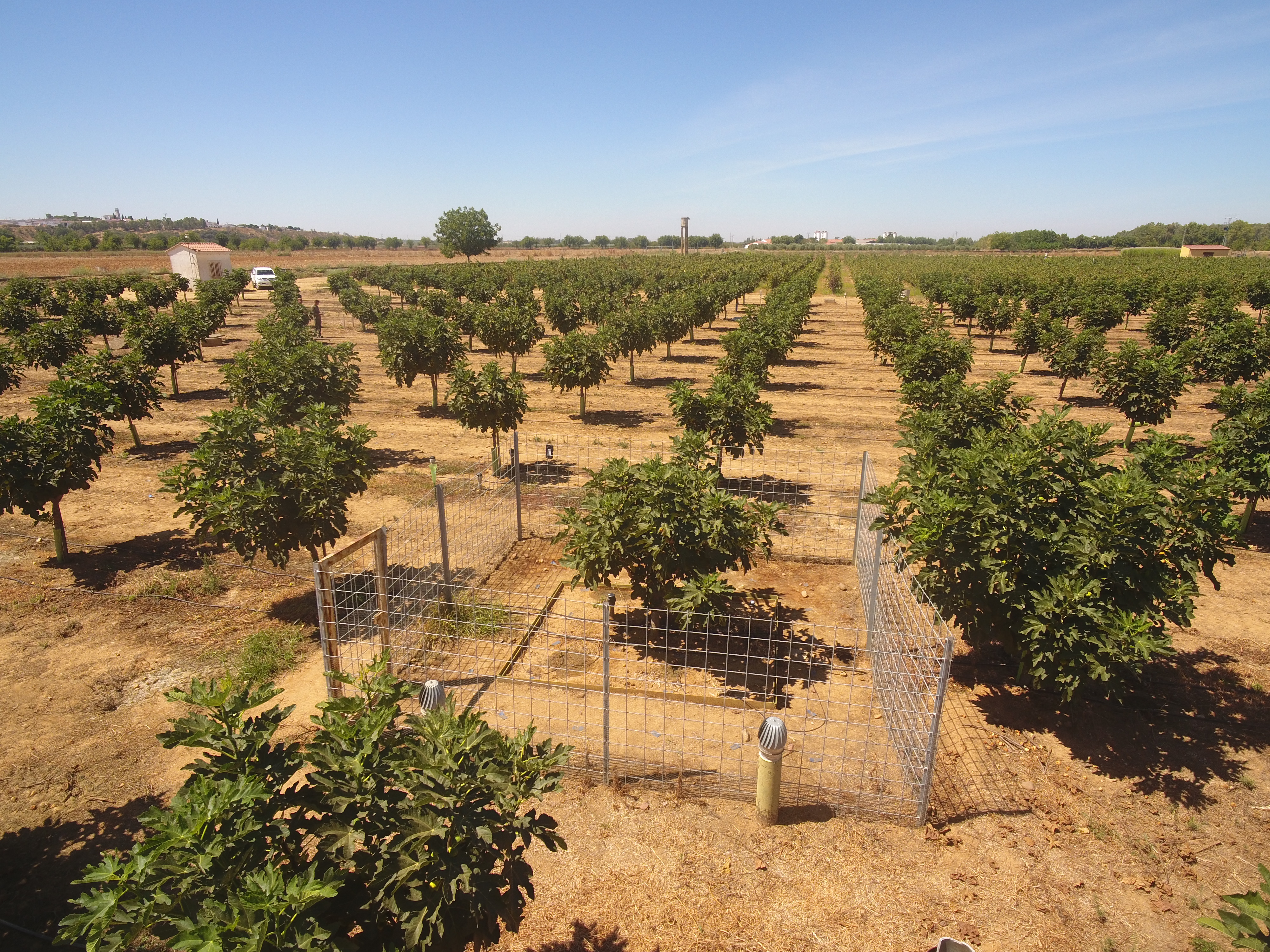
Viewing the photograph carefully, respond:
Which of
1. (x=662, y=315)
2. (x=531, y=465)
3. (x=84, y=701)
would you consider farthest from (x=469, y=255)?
(x=84, y=701)

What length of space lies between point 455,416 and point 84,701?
13.2 m

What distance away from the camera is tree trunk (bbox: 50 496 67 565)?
987 centimetres

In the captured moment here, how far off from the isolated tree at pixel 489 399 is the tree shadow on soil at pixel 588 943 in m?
10.2

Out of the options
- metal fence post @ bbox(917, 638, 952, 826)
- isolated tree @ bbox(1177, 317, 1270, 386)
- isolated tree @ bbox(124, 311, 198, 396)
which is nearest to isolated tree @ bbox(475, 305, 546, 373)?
isolated tree @ bbox(124, 311, 198, 396)

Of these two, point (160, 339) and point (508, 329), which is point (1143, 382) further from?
point (160, 339)

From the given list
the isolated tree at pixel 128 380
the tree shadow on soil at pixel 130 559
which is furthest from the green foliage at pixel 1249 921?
the isolated tree at pixel 128 380

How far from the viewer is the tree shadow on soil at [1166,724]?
6.15m

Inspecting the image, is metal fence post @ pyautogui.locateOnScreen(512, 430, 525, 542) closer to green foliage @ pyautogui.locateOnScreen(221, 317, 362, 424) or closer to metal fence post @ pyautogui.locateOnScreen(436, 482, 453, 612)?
metal fence post @ pyautogui.locateOnScreen(436, 482, 453, 612)

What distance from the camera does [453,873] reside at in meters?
2.92

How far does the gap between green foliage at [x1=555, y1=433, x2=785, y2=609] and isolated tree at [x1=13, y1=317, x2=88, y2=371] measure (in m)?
19.7

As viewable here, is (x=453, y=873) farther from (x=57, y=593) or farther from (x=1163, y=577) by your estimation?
(x=57, y=593)

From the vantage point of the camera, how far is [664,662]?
681 cm

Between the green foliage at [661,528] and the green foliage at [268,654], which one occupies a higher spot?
the green foliage at [661,528]

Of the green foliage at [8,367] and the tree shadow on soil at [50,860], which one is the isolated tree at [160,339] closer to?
the green foliage at [8,367]
